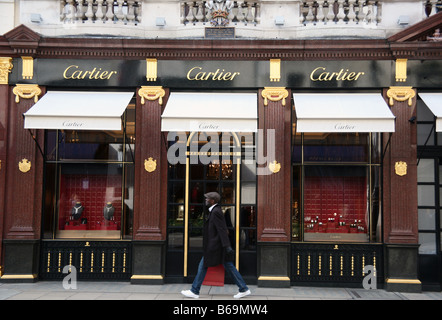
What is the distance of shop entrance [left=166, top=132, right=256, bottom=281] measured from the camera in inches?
355

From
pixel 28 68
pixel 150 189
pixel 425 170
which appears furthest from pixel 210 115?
pixel 425 170

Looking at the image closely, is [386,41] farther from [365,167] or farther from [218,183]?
[218,183]

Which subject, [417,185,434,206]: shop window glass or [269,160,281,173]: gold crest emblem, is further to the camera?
[417,185,434,206]: shop window glass

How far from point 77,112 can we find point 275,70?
4.25 m

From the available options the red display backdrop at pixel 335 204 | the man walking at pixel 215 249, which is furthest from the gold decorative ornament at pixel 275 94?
the man walking at pixel 215 249

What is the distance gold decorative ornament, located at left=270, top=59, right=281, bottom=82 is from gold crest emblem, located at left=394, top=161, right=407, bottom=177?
3098 mm

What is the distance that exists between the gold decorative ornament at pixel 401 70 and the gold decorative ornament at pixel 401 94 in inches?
8.3

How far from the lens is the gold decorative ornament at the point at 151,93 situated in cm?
914

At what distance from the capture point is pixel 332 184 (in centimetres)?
927

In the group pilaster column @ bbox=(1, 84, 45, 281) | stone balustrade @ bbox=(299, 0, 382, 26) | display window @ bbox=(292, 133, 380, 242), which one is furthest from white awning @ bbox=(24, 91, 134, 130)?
stone balustrade @ bbox=(299, 0, 382, 26)

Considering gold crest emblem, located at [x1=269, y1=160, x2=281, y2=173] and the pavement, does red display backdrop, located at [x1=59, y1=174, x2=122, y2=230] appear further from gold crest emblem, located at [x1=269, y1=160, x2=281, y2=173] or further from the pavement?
gold crest emblem, located at [x1=269, y1=160, x2=281, y2=173]

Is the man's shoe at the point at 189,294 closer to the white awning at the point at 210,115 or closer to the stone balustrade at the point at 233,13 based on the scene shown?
the white awning at the point at 210,115

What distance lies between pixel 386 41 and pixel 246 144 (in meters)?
3.68
